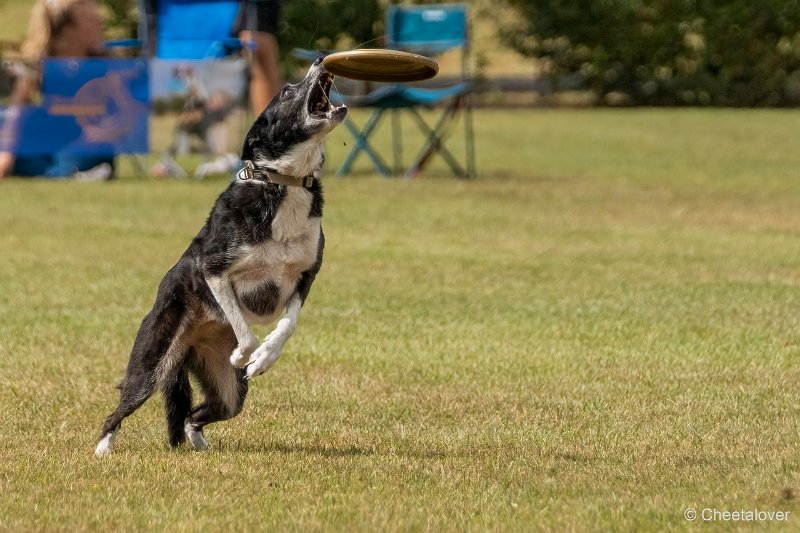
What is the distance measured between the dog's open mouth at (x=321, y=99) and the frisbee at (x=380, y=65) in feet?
0.16

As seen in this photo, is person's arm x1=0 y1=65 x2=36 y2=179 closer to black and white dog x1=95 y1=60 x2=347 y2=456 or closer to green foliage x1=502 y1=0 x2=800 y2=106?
black and white dog x1=95 y1=60 x2=347 y2=456

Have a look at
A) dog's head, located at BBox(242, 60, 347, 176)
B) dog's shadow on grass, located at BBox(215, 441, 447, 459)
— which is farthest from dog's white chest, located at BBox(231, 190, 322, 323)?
dog's shadow on grass, located at BBox(215, 441, 447, 459)

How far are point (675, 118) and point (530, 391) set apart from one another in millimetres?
20542

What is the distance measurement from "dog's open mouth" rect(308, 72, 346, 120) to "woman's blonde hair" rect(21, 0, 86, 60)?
10714mm

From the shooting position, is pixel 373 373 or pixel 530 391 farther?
pixel 373 373

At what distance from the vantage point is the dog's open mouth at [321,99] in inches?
221

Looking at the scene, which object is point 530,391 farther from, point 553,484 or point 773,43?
point 773,43

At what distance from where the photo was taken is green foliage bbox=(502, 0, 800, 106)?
30844 mm

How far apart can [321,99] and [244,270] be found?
748 mm

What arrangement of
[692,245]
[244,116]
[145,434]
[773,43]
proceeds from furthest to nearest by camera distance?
[773,43]
[244,116]
[692,245]
[145,434]

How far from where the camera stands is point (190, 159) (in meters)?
17.9

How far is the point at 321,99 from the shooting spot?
5.68 metres

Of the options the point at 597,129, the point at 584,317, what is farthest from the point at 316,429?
the point at 597,129

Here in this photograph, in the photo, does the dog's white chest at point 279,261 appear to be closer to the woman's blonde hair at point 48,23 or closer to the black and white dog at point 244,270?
the black and white dog at point 244,270
